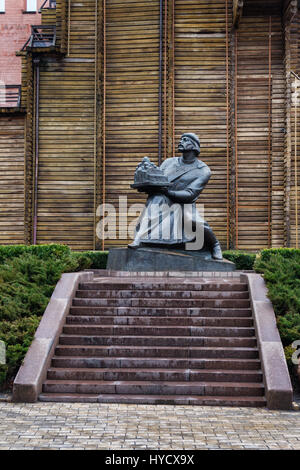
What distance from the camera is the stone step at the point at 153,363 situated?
8.02 meters

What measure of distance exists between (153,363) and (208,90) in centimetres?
1400

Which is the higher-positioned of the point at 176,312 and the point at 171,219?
the point at 171,219

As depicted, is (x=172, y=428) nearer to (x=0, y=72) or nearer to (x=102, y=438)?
(x=102, y=438)

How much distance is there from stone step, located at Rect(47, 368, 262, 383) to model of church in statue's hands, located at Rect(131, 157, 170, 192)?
205 inches

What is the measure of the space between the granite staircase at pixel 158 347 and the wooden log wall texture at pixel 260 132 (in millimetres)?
9697

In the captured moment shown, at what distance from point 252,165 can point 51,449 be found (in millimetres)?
16089

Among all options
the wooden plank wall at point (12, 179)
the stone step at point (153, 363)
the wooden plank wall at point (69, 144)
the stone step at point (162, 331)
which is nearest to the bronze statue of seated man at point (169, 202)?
the stone step at point (162, 331)

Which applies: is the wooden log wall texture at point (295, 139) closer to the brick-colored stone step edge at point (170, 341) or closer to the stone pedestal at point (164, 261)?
the stone pedestal at point (164, 261)

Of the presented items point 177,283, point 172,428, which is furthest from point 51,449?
point 177,283

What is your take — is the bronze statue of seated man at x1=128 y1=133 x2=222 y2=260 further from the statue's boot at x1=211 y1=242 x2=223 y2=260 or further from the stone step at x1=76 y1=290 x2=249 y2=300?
the stone step at x1=76 y1=290 x2=249 y2=300

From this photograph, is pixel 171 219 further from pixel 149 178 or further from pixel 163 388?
pixel 163 388

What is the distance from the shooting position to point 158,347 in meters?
8.39

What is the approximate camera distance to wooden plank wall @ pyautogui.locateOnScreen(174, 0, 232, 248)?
1988cm

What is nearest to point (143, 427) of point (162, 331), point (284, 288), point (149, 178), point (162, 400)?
point (162, 400)
